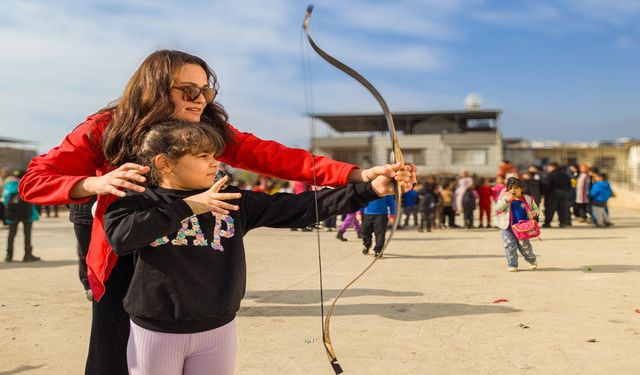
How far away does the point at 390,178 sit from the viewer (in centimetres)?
214

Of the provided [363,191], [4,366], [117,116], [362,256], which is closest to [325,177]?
[363,191]

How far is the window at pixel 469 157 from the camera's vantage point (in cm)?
4075

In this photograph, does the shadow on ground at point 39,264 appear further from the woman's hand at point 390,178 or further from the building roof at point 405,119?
the building roof at point 405,119

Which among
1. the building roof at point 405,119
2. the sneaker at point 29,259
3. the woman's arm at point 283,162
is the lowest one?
the sneaker at point 29,259

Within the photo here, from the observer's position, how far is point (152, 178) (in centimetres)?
215

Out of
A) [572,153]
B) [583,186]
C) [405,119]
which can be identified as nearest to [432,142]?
[405,119]

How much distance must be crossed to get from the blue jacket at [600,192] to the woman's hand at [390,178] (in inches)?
584

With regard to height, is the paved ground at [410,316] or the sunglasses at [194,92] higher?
the sunglasses at [194,92]

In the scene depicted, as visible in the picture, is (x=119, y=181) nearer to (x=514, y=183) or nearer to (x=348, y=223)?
(x=514, y=183)

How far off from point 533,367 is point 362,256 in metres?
5.95

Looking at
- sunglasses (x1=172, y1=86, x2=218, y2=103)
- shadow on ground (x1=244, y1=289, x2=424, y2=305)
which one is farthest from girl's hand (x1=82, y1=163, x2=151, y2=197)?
shadow on ground (x1=244, y1=289, x2=424, y2=305)

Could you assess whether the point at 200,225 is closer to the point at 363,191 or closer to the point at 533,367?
the point at 363,191

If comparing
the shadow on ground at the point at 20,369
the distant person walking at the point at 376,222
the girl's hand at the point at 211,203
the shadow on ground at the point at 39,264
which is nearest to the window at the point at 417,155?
the distant person walking at the point at 376,222

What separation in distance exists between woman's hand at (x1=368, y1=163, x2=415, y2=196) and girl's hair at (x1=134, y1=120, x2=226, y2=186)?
2.15 ft
